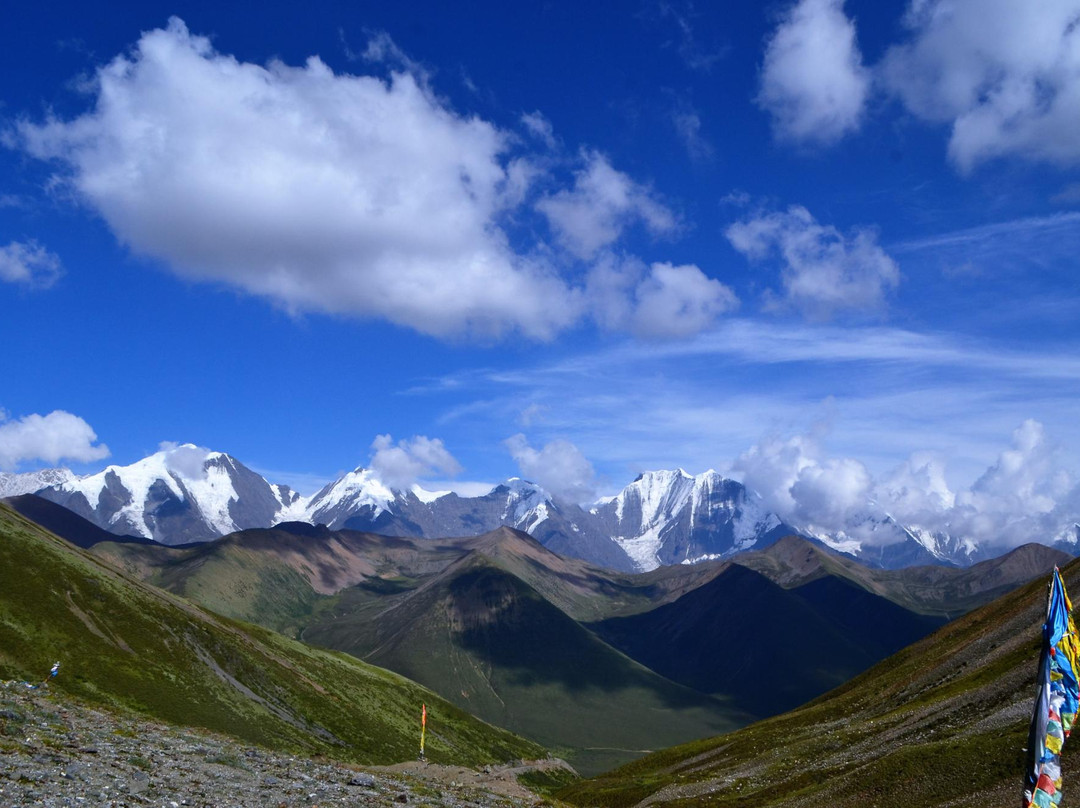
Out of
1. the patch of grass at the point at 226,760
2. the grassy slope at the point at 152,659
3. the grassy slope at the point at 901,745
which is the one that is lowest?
the grassy slope at the point at 152,659

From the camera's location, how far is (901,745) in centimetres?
7856

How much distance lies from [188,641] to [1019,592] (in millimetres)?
167963

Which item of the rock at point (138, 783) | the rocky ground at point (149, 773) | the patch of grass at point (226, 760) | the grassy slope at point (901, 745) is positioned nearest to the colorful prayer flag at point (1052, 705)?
the rocky ground at point (149, 773)

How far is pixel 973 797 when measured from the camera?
5550 centimetres

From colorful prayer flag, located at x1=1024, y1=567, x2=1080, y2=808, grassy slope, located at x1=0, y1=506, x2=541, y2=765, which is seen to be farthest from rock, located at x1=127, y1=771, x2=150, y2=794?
grassy slope, located at x1=0, y1=506, x2=541, y2=765

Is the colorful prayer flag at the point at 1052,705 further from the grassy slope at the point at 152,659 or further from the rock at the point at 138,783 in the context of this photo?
the grassy slope at the point at 152,659

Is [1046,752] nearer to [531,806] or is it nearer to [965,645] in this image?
[531,806]

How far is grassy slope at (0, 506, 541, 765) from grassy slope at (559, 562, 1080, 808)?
202 ft

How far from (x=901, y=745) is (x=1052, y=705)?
2622 inches

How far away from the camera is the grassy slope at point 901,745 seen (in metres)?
60.8

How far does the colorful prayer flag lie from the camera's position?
20.7 meters

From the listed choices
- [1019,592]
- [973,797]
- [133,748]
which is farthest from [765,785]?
[1019,592]

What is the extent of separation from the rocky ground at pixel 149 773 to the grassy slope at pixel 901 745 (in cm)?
2976

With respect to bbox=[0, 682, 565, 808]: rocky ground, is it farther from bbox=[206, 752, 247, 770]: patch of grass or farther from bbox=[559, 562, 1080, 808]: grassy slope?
bbox=[559, 562, 1080, 808]: grassy slope
